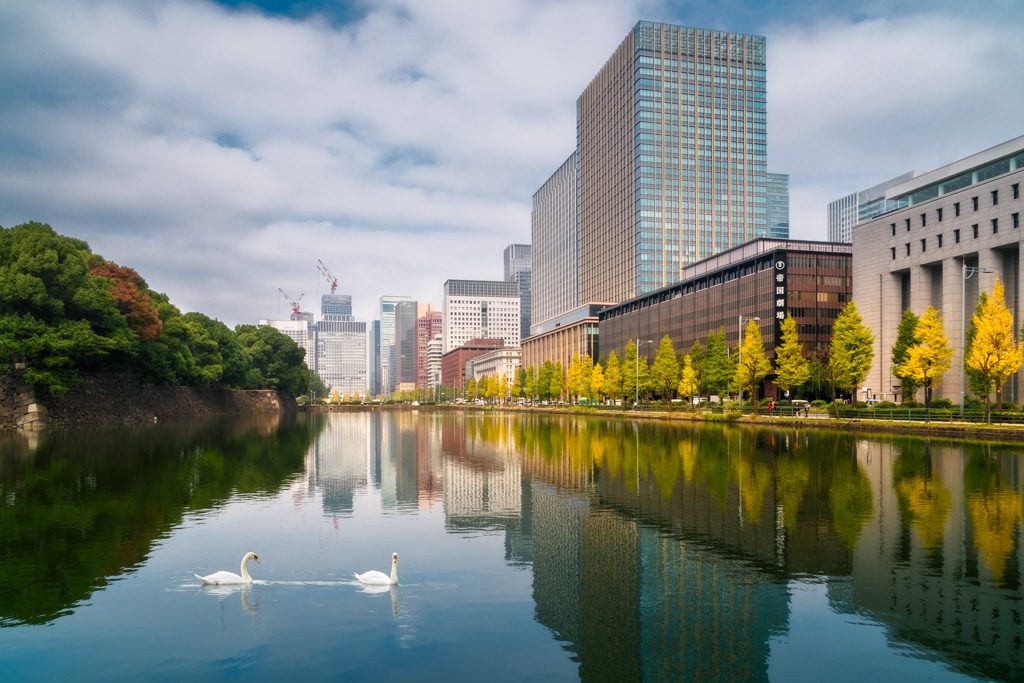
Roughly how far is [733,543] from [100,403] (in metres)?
78.6

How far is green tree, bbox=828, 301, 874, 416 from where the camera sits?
69.9 m

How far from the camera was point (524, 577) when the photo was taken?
595 inches

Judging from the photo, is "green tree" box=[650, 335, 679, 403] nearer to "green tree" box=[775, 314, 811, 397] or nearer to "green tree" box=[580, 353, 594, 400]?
"green tree" box=[775, 314, 811, 397]

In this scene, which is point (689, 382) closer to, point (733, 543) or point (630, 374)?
point (630, 374)

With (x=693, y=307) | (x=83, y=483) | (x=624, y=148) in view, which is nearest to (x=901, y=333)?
(x=693, y=307)

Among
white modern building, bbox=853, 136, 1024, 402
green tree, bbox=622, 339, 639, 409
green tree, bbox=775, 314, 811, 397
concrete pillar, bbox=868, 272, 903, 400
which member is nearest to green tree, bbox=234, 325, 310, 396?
green tree, bbox=622, 339, 639, 409

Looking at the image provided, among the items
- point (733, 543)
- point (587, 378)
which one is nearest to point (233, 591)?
point (733, 543)

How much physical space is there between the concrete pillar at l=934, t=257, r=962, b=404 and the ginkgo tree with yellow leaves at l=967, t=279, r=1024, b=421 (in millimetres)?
17395

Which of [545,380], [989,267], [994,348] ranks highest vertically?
[989,267]

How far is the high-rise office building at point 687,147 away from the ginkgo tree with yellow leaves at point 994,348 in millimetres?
109936

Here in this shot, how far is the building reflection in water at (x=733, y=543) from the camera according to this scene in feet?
37.2

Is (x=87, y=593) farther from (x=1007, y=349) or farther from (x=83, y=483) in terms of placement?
(x=1007, y=349)

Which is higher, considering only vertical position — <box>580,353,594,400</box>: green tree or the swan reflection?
<box>580,353,594,400</box>: green tree

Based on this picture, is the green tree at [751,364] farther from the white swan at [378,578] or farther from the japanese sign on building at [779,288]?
the white swan at [378,578]
